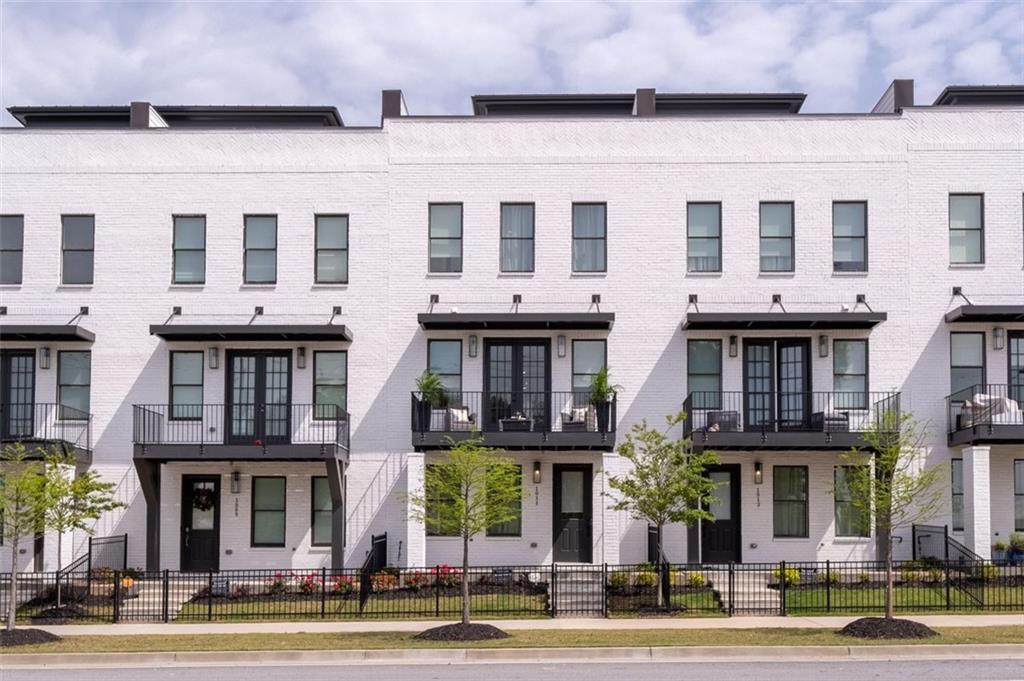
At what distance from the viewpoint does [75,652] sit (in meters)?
20.1

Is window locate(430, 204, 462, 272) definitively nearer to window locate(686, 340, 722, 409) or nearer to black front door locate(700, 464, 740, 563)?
window locate(686, 340, 722, 409)

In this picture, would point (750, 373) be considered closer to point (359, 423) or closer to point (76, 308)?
point (359, 423)

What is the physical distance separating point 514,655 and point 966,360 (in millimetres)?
16374

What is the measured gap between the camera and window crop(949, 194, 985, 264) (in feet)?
101

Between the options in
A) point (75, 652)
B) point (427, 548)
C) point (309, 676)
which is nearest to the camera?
point (309, 676)

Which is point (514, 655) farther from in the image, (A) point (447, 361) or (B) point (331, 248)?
(B) point (331, 248)

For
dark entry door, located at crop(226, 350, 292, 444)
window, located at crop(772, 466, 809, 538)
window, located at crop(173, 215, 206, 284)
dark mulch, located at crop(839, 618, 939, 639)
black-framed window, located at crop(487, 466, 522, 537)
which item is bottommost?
dark mulch, located at crop(839, 618, 939, 639)

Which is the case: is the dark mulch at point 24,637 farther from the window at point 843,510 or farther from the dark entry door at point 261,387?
the window at point 843,510

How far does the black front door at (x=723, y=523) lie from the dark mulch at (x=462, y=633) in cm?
1014

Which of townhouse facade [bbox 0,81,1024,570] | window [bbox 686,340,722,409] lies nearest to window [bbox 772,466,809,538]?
townhouse facade [bbox 0,81,1024,570]

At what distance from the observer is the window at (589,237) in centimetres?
3112

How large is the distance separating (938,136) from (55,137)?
22513 millimetres

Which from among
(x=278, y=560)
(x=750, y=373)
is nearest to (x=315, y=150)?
(x=278, y=560)

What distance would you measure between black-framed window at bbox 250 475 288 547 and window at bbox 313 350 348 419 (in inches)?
87.7
